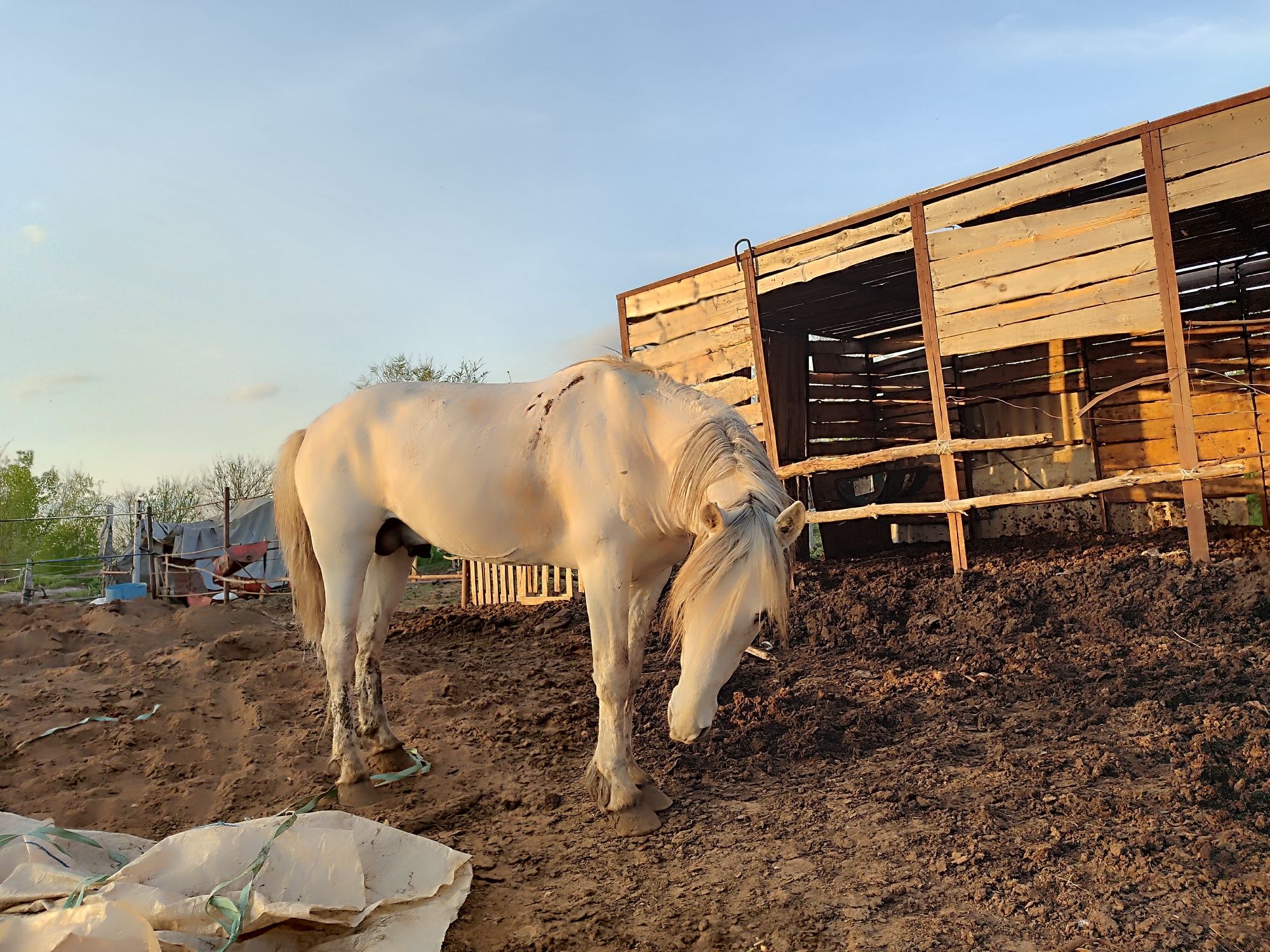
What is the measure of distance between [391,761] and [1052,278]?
634 cm

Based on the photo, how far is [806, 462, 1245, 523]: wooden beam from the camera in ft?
19.1

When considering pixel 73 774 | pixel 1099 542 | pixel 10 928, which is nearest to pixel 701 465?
pixel 10 928

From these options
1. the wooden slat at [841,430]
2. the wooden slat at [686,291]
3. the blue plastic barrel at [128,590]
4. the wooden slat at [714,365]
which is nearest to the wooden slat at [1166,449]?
the wooden slat at [841,430]

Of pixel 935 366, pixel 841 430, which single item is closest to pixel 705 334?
pixel 935 366

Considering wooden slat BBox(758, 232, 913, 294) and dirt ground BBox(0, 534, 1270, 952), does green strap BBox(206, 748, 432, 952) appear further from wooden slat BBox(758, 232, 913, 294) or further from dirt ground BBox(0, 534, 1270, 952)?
wooden slat BBox(758, 232, 913, 294)

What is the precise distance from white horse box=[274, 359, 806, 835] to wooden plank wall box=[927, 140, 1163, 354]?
4.65m

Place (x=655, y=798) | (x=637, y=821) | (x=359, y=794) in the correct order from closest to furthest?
(x=637, y=821) → (x=655, y=798) → (x=359, y=794)

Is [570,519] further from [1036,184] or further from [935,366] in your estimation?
[1036,184]

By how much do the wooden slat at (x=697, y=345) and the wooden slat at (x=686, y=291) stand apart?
398mm

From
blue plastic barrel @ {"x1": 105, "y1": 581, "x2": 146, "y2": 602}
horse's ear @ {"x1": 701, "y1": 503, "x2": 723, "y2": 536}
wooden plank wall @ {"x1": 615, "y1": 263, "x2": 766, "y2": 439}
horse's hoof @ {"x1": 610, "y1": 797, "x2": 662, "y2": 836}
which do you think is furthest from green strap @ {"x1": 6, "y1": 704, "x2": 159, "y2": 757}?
blue plastic barrel @ {"x1": 105, "y1": 581, "x2": 146, "y2": 602}

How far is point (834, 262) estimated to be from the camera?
312 inches

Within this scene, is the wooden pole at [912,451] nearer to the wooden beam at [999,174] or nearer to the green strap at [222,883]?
the wooden beam at [999,174]

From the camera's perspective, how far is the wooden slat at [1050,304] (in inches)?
244

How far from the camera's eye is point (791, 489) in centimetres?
995
